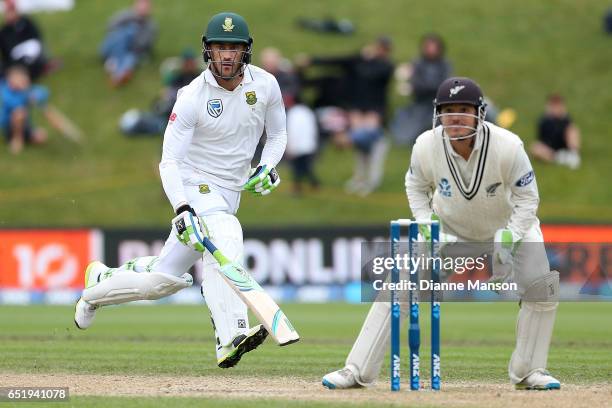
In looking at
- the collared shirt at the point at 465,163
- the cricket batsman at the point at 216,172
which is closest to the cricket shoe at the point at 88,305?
the cricket batsman at the point at 216,172

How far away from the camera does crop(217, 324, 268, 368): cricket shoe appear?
7.41m

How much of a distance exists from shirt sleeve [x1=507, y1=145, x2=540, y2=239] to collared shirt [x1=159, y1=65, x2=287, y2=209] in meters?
1.67

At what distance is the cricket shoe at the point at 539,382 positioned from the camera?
278 inches

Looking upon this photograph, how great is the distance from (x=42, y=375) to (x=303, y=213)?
11.2 meters

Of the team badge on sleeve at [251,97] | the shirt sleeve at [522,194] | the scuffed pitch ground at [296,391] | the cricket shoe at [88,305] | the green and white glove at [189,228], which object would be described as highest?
the team badge on sleeve at [251,97]

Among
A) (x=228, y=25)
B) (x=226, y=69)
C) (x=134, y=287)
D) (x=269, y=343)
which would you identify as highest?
(x=228, y=25)

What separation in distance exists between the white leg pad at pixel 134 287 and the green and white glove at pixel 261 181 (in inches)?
26.9

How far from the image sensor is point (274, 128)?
817cm

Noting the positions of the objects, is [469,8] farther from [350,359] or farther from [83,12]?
[350,359]

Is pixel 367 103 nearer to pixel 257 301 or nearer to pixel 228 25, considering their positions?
pixel 228 25

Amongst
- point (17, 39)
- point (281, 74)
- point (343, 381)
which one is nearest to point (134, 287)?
point (343, 381)

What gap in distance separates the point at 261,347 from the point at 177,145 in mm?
3160
